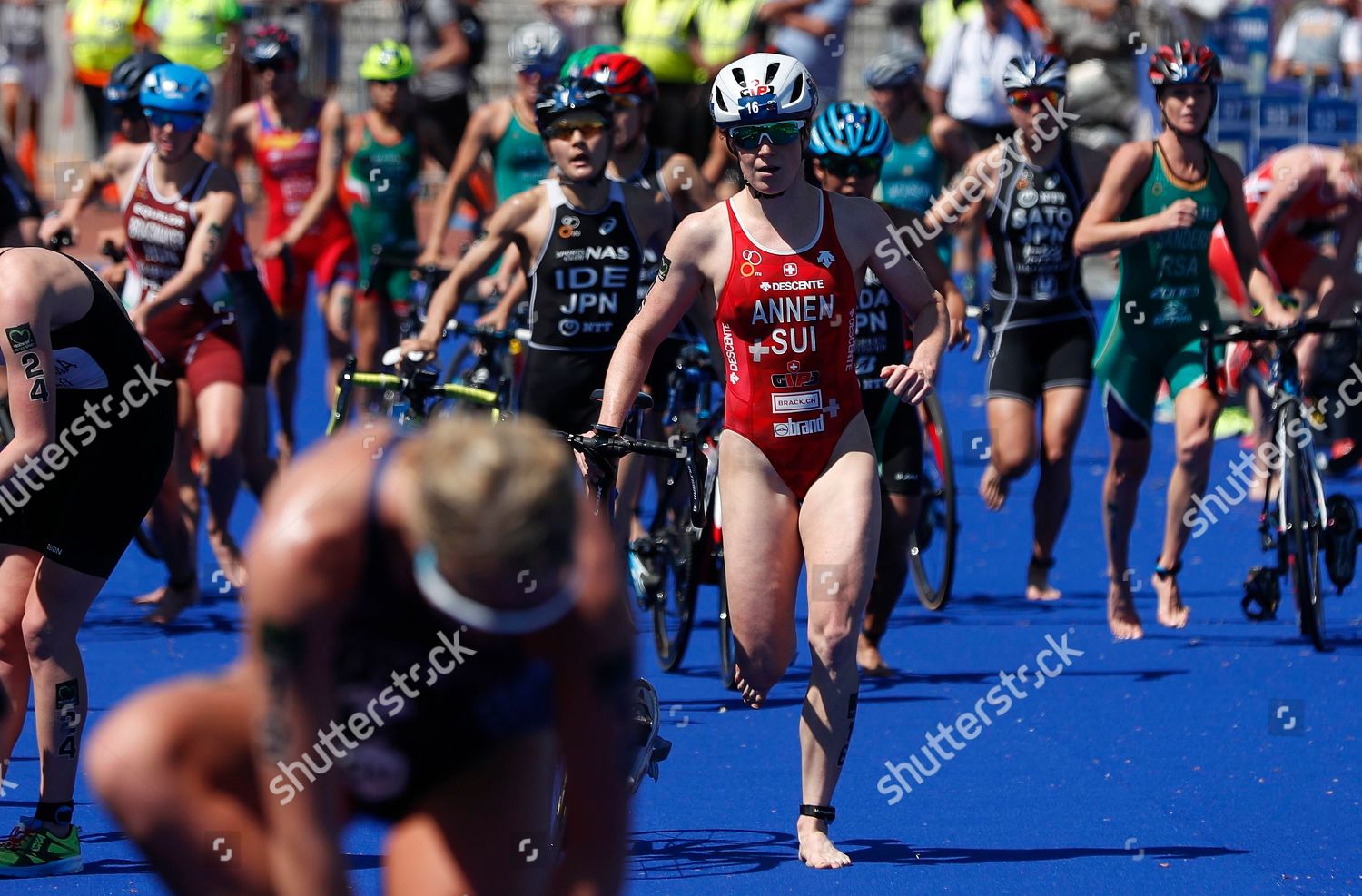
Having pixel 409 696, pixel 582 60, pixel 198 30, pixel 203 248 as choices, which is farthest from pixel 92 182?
pixel 409 696

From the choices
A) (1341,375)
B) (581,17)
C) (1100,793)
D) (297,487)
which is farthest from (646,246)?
(581,17)

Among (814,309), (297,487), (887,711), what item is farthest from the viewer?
(887,711)

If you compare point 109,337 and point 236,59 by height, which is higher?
point 236,59

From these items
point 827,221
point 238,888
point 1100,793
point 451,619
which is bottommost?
point 1100,793

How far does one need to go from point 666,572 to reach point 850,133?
1.94 metres

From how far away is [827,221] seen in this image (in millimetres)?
6086

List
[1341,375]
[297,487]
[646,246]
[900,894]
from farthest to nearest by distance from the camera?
[1341,375]
[646,246]
[900,894]
[297,487]

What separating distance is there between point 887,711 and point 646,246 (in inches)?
83.1

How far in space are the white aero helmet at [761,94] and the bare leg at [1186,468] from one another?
3335 mm

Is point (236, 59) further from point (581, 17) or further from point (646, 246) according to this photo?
point (646, 246)

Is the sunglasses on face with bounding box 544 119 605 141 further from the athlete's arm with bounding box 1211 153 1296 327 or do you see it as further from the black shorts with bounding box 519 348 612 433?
the athlete's arm with bounding box 1211 153 1296 327

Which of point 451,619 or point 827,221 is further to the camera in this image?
point 827,221

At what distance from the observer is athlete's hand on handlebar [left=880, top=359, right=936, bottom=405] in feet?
19.4

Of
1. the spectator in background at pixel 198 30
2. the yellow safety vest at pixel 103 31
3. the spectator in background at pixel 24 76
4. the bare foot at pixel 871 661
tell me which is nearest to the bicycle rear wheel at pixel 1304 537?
the bare foot at pixel 871 661
